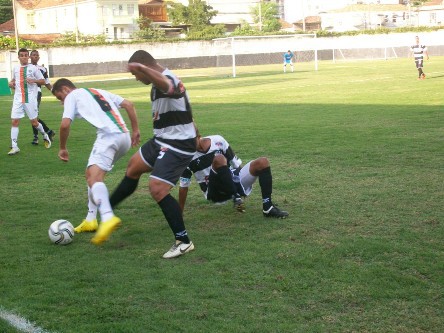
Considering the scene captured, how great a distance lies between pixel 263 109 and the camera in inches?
859

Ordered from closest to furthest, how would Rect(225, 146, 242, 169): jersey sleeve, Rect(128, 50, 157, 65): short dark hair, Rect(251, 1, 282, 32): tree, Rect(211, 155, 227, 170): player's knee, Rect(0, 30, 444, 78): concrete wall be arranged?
1. Rect(128, 50, 157, 65): short dark hair
2. Rect(211, 155, 227, 170): player's knee
3. Rect(225, 146, 242, 169): jersey sleeve
4. Rect(0, 30, 444, 78): concrete wall
5. Rect(251, 1, 282, 32): tree

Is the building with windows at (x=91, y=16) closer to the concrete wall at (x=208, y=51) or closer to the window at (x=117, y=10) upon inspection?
the window at (x=117, y=10)

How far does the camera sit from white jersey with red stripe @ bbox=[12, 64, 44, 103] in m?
15.5

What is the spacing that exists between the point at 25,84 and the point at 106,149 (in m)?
8.49

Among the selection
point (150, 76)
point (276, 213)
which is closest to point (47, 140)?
point (276, 213)

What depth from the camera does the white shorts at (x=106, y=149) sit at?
25.2 ft

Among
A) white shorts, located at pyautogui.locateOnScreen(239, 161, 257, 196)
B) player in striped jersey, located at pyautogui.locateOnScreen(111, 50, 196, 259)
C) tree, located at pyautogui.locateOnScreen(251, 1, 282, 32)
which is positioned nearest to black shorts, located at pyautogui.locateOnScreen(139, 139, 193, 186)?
player in striped jersey, located at pyautogui.locateOnScreen(111, 50, 196, 259)

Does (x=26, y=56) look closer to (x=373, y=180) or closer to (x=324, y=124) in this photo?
(x=324, y=124)

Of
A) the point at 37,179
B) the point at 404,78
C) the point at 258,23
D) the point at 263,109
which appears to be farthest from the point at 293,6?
the point at 37,179

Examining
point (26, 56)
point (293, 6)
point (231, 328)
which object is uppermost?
point (293, 6)

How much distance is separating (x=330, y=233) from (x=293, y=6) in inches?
5223

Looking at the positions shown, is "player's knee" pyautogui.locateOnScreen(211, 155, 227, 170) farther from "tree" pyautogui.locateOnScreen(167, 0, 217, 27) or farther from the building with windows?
the building with windows

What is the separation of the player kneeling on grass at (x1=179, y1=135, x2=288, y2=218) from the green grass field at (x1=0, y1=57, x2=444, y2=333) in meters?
0.28

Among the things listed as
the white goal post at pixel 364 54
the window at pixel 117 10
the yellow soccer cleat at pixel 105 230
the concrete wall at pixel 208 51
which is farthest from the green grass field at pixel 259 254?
the window at pixel 117 10
